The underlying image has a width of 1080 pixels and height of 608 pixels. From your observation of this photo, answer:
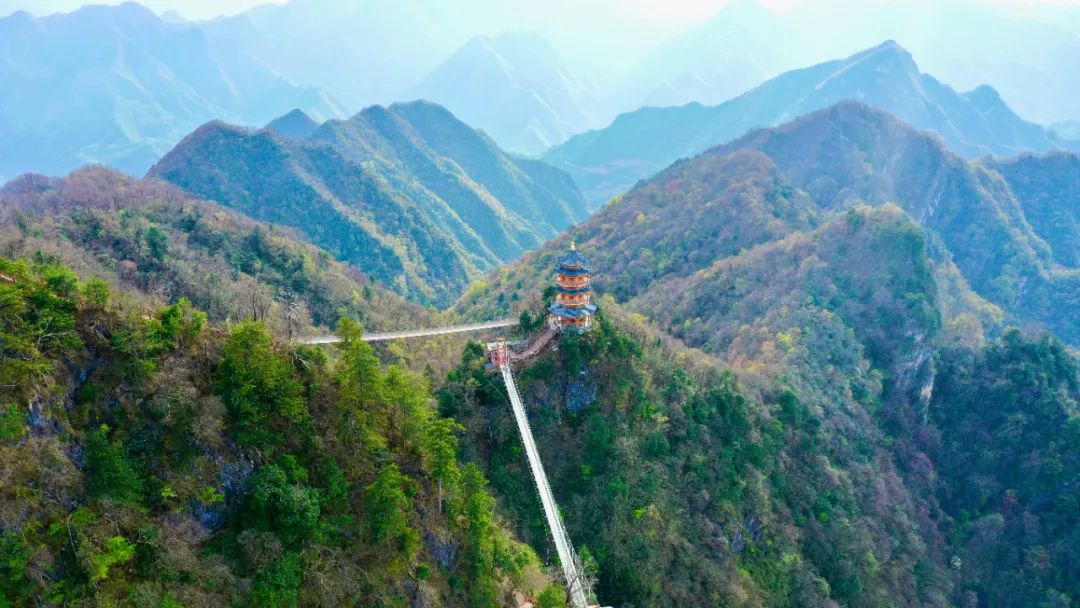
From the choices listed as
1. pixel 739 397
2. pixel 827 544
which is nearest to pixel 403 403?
pixel 739 397

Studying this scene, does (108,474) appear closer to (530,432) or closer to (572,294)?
(530,432)

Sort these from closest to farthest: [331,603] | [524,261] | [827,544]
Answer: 1. [331,603]
2. [827,544]
3. [524,261]

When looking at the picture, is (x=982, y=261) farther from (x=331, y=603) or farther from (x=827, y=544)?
(x=331, y=603)

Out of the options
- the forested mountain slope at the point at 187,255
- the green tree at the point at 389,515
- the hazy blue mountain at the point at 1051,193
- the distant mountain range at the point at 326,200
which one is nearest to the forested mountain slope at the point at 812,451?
the green tree at the point at 389,515

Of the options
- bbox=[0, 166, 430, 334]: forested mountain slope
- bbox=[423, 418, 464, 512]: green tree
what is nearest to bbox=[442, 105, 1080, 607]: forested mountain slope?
bbox=[423, 418, 464, 512]: green tree

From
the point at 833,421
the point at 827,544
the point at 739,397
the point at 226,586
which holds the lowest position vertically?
the point at 827,544

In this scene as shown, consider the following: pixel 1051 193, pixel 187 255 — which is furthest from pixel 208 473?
pixel 1051 193

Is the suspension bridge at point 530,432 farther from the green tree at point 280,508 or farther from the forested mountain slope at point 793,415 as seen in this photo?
the green tree at point 280,508
